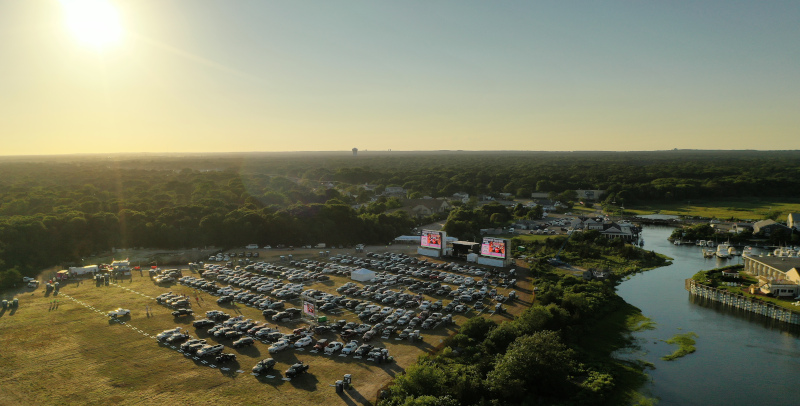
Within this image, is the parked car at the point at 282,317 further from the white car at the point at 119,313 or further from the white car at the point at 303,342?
the white car at the point at 119,313

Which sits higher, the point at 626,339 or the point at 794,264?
the point at 794,264

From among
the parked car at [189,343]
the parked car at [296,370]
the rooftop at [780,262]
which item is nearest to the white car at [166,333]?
the parked car at [189,343]

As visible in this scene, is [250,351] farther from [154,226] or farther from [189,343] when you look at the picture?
[154,226]

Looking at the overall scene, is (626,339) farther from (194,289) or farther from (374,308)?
(194,289)

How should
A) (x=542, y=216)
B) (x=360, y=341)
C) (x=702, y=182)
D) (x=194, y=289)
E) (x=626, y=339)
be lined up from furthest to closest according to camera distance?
(x=702, y=182)
(x=542, y=216)
(x=194, y=289)
(x=626, y=339)
(x=360, y=341)

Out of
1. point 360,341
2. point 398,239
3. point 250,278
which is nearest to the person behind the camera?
point 360,341

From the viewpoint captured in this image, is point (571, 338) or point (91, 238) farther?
point (91, 238)

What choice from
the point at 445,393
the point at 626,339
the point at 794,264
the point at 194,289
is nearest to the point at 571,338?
the point at 626,339

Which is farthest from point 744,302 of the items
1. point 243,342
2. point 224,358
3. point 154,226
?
point 154,226

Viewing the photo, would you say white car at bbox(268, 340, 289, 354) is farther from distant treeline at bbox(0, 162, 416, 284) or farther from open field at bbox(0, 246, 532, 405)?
distant treeline at bbox(0, 162, 416, 284)
